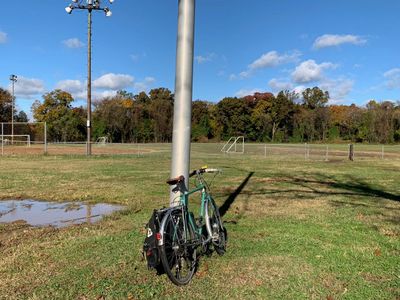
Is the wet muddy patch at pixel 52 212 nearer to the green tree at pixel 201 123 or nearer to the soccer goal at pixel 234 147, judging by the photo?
the soccer goal at pixel 234 147

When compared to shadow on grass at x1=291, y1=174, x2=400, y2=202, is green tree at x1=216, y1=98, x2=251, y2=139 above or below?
above

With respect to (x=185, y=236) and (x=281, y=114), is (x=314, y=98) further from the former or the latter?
(x=185, y=236)

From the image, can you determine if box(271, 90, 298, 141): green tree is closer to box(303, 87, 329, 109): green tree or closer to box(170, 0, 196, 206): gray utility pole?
box(303, 87, 329, 109): green tree

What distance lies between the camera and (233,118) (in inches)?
3371

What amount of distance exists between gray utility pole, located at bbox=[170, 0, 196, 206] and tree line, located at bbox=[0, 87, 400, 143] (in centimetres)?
7034

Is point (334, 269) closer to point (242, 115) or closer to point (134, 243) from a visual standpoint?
point (134, 243)

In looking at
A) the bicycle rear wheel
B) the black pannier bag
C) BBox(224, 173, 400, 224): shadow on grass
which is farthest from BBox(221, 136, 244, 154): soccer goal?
the black pannier bag

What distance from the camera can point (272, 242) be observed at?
237 inches

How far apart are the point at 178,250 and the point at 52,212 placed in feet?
16.1

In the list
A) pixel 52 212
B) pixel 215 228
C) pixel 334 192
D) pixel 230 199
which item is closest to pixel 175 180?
pixel 215 228

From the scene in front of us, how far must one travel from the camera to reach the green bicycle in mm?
4281

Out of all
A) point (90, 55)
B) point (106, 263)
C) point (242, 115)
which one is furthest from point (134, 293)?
point (242, 115)

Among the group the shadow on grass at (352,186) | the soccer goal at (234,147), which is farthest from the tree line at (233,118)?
the shadow on grass at (352,186)

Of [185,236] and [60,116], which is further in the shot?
[60,116]
